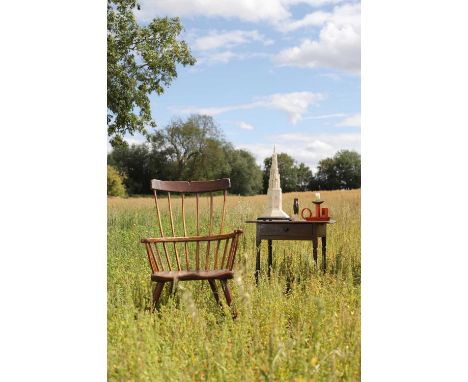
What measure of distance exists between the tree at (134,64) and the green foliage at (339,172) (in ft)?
3.53

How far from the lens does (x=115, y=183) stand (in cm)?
390

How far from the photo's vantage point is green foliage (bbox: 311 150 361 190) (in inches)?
141

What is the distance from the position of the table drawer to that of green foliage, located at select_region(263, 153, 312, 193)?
1.04 ft

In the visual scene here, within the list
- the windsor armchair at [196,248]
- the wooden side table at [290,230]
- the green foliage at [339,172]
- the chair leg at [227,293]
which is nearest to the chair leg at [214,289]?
the windsor armchair at [196,248]

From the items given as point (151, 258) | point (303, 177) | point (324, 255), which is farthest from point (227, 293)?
point (303, 177)

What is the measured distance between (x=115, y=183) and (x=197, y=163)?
59cm

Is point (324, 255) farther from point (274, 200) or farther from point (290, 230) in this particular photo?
point (274, 200)

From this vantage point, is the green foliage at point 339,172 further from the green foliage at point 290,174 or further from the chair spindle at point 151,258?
the chair spindle at point 151,258

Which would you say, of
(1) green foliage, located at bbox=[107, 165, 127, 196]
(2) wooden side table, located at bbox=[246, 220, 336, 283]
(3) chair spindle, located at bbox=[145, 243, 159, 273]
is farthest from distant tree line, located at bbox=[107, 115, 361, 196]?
(3) chair spindle, located at bbox=[145, 243, 159, 273]

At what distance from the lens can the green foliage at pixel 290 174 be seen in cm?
392

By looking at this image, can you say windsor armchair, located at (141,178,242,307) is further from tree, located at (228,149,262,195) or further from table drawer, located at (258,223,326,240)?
table drawer, located at (258,223,326,240)
